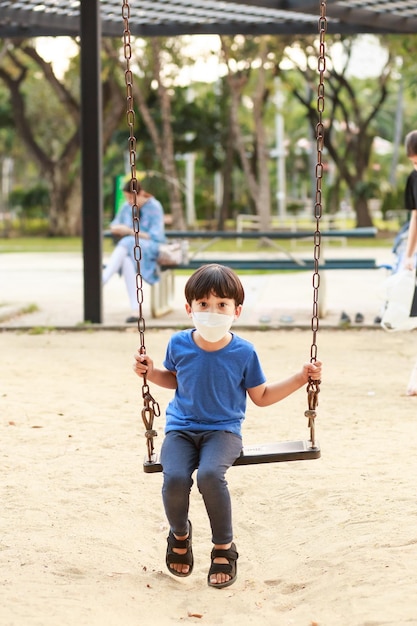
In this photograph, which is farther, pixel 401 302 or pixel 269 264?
pixel 269 264

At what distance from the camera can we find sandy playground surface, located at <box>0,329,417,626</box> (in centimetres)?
345

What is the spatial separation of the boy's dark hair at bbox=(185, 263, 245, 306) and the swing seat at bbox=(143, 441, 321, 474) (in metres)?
0.53

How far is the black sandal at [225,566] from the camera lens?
3.72m

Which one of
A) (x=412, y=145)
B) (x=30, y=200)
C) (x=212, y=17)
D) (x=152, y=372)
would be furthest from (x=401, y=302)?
(x=30, y=200)

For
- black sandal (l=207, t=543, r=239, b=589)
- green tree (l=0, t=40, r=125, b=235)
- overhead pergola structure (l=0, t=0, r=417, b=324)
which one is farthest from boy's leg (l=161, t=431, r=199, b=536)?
green tree (l=0, t=40, r=125, b=235)

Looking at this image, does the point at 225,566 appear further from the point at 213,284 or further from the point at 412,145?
the point at 412,145

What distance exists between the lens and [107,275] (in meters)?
11.2

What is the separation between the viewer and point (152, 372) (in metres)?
A: 3.94

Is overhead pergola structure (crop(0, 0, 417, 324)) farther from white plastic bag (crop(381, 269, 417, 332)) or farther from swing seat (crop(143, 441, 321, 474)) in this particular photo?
swing seat (crop(143, 441, 321, 474))

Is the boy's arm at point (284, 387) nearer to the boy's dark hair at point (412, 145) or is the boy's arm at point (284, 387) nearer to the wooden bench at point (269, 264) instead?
the boy's dark hair at point (412, 145)

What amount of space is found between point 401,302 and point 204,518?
3.01 meters

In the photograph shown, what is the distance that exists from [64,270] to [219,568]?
14988 millimetres

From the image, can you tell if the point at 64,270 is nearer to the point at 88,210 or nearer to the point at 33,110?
the point at 88,210

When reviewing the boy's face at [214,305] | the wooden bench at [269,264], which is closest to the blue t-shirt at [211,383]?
the boy's face at [214,305]
